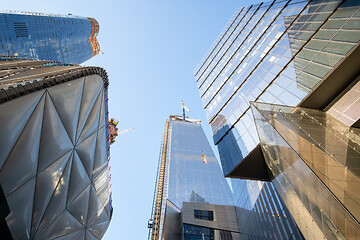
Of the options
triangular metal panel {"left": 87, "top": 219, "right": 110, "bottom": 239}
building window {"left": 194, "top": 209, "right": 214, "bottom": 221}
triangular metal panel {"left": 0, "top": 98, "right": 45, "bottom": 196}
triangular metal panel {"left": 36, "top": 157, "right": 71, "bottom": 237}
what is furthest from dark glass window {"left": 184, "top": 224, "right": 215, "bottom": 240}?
triangular metal panel {"left": 0, "top": 98, "right": 45, "bottom": 196}

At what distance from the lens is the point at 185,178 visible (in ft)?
246

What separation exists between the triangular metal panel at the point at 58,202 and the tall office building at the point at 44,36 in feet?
192

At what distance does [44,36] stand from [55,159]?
258ft

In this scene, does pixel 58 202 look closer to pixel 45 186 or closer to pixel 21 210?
pixel 45 186

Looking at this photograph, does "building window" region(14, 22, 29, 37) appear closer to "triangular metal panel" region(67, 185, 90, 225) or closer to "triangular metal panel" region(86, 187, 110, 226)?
"triangular metal panel" region(86, 187, 110, 226)

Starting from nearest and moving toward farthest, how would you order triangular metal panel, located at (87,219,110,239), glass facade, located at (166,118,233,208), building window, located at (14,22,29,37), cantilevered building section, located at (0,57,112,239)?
cantilevered building section, located at (0,57,112,239) < triangular metal panel, located at (87,219,110,239) < building window, located at (14,22,29,37) < glass facade, located at (166,118,233,208)

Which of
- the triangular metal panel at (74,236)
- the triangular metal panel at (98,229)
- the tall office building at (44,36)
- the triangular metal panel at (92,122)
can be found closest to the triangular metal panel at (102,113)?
the triangular metal panel at (92,122)

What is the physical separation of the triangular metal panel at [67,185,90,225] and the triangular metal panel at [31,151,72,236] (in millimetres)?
3037

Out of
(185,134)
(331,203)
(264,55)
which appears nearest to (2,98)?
(331,203)

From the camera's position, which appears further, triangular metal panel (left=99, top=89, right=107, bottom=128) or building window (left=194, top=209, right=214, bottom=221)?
building window (left=194, top=209, right=214, bottom=221)

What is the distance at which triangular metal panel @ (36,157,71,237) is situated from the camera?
12.4 meters

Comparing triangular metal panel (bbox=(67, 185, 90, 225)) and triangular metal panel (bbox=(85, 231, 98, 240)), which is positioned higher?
triangular metal panel (bbox=(67, 185, 90, 225))

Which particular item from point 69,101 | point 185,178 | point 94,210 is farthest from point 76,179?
point 185,178

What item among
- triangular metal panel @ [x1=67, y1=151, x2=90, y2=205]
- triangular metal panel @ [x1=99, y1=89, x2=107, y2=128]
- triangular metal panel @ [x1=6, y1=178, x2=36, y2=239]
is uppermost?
triangular metal panel @ [x1=99, y1=89, x2=107, y2=128]
